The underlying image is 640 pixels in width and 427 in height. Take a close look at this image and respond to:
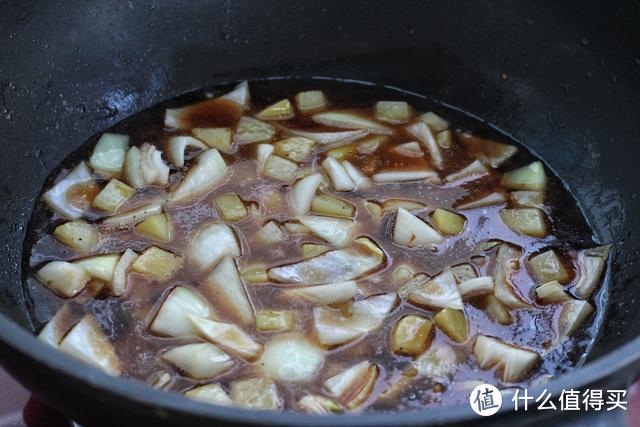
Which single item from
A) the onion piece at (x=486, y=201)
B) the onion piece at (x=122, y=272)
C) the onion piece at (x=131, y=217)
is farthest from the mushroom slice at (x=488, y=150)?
the onion piece at (x=122, y=272)

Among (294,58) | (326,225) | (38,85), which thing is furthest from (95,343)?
(294,58)

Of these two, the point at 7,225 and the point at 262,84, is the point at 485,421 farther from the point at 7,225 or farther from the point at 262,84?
the point at 262,84

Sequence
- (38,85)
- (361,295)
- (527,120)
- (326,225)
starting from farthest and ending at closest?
1. (527,120)
2. (38,85)
3. (326,225)
4. (361,295)

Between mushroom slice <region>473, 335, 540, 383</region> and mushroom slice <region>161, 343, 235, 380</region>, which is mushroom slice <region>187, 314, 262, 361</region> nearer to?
mushroom slice <region>161, 343, 235, 380</region>

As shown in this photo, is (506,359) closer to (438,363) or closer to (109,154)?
(438,363)

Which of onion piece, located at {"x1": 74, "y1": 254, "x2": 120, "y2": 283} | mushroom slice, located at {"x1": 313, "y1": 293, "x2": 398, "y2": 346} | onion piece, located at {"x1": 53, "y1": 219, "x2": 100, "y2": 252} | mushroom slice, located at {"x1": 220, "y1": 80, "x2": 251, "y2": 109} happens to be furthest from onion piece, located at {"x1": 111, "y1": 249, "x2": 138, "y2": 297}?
mushroom slice, located at {"x1": 220, "y1": 80, "x2": 251, "y2": 109}

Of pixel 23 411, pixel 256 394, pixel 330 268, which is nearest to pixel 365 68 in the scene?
pixel 330 268
